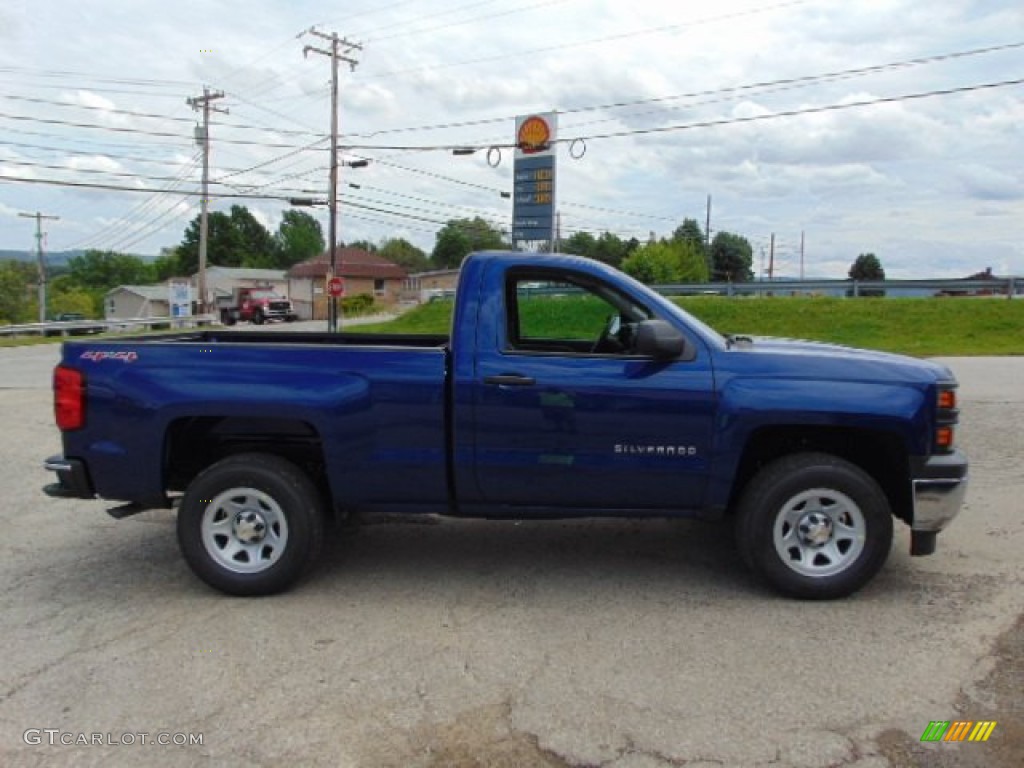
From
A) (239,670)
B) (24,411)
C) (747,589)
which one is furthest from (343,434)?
(24,411)

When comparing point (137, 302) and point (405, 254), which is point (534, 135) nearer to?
point (137, 302)

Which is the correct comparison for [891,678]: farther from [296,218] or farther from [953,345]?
[296,218]

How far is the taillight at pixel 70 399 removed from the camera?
4.37 meters

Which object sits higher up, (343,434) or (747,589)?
(343,434)

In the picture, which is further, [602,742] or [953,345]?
[953,345]

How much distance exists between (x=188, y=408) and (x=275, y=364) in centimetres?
53

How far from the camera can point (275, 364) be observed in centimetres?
430

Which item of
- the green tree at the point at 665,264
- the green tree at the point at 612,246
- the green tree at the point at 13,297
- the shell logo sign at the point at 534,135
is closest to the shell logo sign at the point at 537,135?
the shell logo sign at the point at 534,135

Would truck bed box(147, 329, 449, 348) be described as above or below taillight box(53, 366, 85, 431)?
above

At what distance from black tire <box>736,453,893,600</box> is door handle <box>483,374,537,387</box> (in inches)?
52.3

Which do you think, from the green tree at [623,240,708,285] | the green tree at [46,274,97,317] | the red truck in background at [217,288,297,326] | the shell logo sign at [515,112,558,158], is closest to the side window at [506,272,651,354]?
the shell logo sign at [515,112,558,158]

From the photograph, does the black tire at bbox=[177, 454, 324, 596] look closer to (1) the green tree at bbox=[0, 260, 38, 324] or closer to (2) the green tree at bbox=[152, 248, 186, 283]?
(1) the green tree at bbox=[0, 260, 38, 324]

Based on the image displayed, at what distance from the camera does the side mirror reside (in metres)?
4.14

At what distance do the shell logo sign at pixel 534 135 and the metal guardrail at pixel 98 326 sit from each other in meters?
26.1
